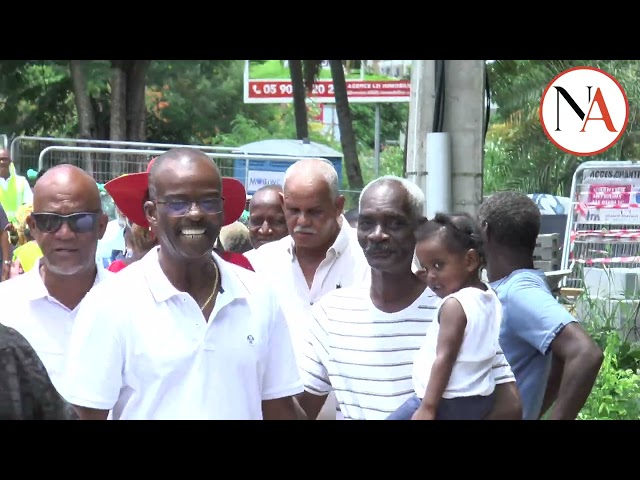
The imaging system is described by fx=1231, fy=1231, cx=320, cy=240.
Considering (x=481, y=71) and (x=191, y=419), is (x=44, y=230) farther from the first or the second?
(x=481, y=71)

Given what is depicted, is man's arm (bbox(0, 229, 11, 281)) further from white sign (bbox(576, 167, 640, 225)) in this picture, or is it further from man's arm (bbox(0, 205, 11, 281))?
white sign (bbox(576, 167, 640, 225))

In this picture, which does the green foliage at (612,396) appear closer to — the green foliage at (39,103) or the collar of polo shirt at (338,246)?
the collar of polo shirt at (338,246)

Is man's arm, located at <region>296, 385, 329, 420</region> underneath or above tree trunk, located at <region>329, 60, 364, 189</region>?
underneath

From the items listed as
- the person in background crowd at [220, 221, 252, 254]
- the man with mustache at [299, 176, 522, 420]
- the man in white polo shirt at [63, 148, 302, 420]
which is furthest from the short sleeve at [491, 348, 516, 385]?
the person in background crowd at [220, 221, 252, 254]

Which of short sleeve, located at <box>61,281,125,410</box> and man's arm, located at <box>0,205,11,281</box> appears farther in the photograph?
man's arm, located at <box>0,205,11,281</box>

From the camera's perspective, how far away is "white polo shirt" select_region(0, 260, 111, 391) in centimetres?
442

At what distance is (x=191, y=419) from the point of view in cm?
363

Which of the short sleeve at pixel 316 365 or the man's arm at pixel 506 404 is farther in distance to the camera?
the short sleeve at pixel 316 365

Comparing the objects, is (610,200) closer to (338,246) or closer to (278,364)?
(338,246)

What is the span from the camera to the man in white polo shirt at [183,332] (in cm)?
363

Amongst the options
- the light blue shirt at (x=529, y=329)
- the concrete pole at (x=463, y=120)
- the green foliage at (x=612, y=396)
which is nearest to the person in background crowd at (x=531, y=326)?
the light blue shirt at (x=529, y=329)

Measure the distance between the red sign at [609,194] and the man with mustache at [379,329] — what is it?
28.9 feet

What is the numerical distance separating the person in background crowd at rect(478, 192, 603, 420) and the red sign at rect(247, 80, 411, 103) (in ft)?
88.6

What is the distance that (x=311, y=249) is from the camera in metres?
5.41
